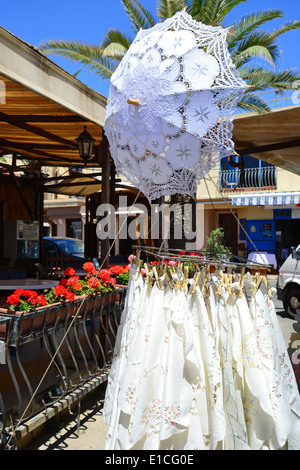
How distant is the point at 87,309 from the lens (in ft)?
13.6

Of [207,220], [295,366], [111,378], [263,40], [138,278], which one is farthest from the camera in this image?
[207,220]

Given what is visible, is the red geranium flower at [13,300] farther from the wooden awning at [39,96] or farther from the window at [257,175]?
the window at [257,175]

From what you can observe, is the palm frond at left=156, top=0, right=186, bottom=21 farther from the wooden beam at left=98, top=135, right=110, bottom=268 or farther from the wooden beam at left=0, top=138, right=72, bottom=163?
the wooden beam at left=98, top=135, right=110, bottom=268

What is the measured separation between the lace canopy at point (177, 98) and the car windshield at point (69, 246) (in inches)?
461

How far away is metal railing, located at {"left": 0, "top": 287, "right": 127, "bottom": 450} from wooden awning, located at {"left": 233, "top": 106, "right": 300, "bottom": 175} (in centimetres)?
225

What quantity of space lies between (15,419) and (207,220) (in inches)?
867

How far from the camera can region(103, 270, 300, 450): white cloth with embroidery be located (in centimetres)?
228

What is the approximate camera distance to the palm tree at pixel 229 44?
11.0 metres

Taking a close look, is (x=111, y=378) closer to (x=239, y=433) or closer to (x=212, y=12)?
(x=239, y=433)

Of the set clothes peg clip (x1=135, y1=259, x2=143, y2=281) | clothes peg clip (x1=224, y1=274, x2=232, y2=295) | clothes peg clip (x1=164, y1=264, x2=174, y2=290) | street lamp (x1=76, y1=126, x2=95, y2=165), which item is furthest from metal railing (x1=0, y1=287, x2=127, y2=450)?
street lamp (x1=76, y1=126, x2=95, y2=165)

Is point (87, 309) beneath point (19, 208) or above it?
beneath

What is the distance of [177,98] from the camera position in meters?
2.51

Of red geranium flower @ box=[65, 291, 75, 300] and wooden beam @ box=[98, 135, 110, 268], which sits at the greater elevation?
wooden beam @ box=[98, 135, 110, 268]
